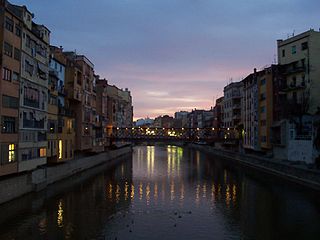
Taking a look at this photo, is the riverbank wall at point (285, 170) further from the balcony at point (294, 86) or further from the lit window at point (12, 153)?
the lit window at point (12, 153)

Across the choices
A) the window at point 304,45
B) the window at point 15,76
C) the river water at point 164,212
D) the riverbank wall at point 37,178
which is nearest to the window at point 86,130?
the riverbank wall at point 37,178

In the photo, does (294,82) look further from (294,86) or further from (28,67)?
(28,67)

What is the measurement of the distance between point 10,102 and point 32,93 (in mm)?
6092

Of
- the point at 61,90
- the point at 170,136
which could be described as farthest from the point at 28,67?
the point at 170,136

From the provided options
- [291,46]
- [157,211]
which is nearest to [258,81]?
[291,46]

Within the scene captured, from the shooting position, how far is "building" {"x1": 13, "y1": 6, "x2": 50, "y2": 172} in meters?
40.8

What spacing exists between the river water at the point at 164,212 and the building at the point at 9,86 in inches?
189

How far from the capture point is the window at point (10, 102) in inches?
1437

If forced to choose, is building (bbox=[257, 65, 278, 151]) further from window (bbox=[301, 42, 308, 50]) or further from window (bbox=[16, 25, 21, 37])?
A: window (bbox=[16, 25, 21, 37])

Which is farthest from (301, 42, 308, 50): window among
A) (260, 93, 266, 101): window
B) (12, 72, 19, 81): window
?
(12, 72, 19, 81): window

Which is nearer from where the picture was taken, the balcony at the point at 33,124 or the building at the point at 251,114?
the balcony at the point at 33,124

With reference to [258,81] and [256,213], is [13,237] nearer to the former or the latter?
[256,213]

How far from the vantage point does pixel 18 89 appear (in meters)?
39.7

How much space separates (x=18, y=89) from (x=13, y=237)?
59.8ft
